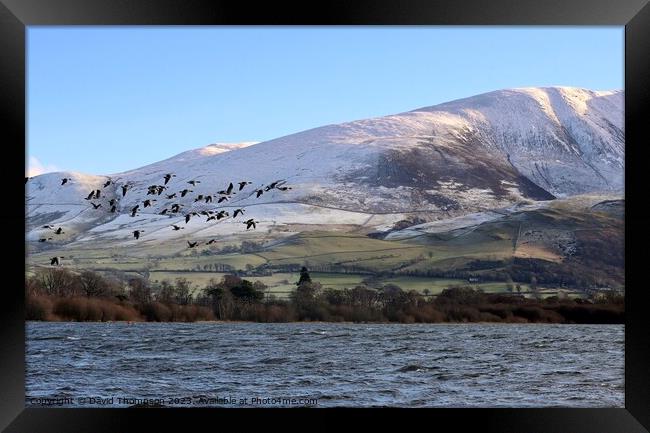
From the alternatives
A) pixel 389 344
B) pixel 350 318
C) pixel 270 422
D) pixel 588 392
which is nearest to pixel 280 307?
pixel 350 318

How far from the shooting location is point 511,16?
20.5ft

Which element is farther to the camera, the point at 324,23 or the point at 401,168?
the point at 401,168

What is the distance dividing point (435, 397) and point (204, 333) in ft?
63.6

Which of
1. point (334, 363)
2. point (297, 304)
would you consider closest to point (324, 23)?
point (334, 363)

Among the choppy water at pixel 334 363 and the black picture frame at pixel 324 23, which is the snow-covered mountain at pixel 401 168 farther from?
the black picture frame at pixel 324 23

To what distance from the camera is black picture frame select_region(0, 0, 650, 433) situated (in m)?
5.88

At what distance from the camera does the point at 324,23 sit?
6.29 metres

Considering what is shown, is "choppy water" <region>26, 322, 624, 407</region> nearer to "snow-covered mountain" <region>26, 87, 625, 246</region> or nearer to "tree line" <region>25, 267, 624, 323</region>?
"tree line" <region>25, 267, 624, 323</region>

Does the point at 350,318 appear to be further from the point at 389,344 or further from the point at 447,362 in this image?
the point at 447,362

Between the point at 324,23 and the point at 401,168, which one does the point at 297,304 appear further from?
the point at 324,23

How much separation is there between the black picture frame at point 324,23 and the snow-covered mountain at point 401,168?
57382 millimetres

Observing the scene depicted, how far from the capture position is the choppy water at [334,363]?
118 feet

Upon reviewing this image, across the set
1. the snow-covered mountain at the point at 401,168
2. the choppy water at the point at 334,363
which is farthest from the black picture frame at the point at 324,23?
the snow-covered mountain at the point at 401,168

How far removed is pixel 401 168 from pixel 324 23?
215 ft
